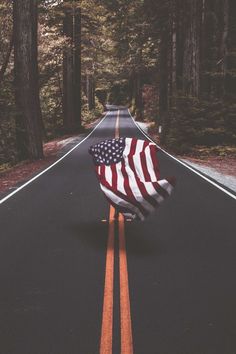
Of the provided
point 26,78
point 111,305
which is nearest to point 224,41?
point 26,78

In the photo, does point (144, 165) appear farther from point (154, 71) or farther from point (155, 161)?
point (154, 71)

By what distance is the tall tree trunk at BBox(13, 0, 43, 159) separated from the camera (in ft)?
69.0

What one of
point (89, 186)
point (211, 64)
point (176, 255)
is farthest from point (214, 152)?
point (176, 255)

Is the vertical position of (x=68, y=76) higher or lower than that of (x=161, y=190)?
higher

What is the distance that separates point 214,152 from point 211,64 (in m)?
9.50

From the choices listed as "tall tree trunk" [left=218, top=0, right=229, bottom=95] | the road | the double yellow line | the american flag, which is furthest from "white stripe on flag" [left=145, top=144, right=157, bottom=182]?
"tall tree trunk" [left=218, top=0, right=229, bottom=95]

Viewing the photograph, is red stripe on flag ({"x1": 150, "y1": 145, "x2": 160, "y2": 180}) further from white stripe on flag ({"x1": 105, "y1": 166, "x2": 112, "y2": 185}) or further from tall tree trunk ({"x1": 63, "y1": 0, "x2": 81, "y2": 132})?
tall tree trunk ({"x1": 63, "y1": 0, "x2": 81, "y2": 132})

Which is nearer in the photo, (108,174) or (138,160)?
(108,174)

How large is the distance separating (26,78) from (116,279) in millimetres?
16912

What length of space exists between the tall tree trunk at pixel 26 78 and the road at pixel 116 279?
10870 millimetres

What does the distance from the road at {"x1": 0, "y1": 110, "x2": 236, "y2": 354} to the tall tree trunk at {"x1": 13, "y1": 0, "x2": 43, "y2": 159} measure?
10.9 m

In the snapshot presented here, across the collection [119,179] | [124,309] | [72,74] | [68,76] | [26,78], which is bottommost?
[124,309]

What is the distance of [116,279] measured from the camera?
6.30m

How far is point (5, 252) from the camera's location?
24.8 feet
